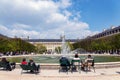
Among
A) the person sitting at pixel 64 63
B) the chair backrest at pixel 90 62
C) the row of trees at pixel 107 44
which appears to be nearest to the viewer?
the person sitting at pixel 64 63

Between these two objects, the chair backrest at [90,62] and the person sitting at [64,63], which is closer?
the person sitting at [64,63]

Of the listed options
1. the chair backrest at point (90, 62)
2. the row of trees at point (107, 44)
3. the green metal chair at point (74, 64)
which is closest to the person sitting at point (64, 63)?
the green metal chair at point (74, 64)

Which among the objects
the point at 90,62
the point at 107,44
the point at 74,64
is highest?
the point at 107,44

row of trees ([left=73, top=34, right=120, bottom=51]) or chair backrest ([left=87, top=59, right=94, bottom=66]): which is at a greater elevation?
row of trees ([left=73, top=34, right=120, bottom=51])

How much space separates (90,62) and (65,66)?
2.36m

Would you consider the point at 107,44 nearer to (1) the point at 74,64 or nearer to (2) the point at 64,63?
(1) the point at 74,64

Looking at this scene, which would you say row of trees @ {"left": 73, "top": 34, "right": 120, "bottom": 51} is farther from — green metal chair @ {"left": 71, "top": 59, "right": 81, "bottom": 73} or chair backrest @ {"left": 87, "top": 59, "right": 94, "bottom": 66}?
green metal chair @ {"left": 71, "top": 59, "right": 81, "bottom": 73}

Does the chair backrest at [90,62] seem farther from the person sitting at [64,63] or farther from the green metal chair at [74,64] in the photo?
the person sitting at [64,63]

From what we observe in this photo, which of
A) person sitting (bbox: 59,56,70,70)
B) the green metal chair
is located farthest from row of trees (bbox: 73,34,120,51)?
person sitting (bbox: 59,56,70,70)

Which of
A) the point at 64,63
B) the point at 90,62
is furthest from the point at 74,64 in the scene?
the point at 90,62

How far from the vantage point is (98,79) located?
1809 centimetres

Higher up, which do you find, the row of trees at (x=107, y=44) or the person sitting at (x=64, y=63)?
the row of trees at (x=107, y=44)

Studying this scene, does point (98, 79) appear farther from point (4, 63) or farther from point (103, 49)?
point (103, 49)

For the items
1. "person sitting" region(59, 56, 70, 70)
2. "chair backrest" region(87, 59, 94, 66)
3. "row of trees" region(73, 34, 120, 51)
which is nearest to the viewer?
"person sitting" region(59, 56, 70, 70)
